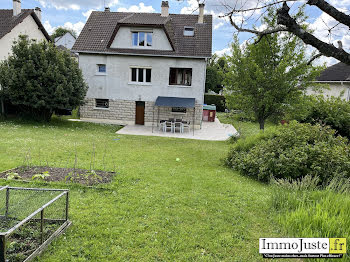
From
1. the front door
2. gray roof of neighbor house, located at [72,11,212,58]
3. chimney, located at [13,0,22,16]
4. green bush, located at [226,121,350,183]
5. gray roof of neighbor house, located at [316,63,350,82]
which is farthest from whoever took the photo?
gray roof of neighbor house, located at [316,63,350,82]

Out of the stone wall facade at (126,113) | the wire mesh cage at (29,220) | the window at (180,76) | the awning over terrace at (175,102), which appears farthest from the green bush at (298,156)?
the window at (180,76)

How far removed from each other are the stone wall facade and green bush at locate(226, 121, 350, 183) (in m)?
11.1

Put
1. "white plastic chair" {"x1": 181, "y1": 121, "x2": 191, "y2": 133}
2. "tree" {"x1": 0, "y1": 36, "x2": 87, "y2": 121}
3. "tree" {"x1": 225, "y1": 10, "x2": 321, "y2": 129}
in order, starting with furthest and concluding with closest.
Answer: "white plastic chair" {"x1": 181, "y1": 121, "x2": 191, "y2": 133} → "tree" {"x1": 0, "y1": 36, "x2": 87, "y2": 121} → "tree" {"x1": 225, "y1": 10, "x2": 321, "y2": 129}

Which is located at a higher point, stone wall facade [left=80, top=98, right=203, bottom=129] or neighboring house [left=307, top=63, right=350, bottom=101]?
neighboring house [left=307, top=63, right=350, bottom=101]

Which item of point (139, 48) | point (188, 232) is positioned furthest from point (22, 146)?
point (139, 48)

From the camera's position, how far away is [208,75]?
138 feet

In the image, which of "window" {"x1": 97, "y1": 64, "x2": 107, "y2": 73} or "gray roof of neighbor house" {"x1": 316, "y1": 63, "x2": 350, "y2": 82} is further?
"gray roof of neighbor house" {"x1": 316, "y1": 63, "x2": 350, "y2": 82}

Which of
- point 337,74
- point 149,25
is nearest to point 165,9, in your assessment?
point 149,25

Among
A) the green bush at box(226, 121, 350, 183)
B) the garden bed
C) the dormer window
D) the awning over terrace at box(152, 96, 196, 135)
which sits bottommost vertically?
the garden bed

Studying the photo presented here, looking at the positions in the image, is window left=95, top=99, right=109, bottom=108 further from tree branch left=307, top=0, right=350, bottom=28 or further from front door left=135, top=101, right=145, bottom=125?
tree branch left=307, top=0, right=350, bottom=28

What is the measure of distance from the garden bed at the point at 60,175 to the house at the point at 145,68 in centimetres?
1207

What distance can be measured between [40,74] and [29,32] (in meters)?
Result: 10.6

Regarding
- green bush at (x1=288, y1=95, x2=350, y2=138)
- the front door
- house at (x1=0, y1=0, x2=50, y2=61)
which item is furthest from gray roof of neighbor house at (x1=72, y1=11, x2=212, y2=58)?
green bush at (x1=288, y1=95, x2=350, y2=138)

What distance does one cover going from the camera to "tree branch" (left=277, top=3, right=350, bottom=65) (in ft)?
10.9
